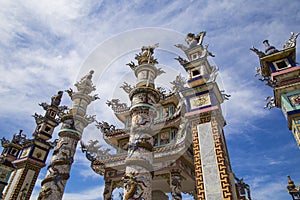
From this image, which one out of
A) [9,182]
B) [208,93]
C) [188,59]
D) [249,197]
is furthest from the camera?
[9,182]

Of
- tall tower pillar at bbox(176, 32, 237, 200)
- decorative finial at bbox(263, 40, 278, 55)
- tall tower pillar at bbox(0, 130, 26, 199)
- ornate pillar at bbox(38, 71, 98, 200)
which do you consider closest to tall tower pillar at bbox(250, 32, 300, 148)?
decorative finial at bbox(263, 40, 278, 55)

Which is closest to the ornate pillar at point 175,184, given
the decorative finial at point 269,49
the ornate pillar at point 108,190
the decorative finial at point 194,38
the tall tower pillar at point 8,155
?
the ornate pillar at point 108,190

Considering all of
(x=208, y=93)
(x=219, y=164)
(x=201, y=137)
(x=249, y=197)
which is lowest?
(x=249, y=197)

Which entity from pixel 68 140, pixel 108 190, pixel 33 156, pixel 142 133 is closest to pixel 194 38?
pixel 142 133

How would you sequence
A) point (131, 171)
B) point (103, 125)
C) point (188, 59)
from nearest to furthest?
point (131, 171) → point (188, 59) → point (103, 125)

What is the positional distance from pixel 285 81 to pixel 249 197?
7196 millimetres

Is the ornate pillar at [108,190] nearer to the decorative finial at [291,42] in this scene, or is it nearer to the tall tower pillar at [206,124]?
the tall tower pillar at [206,124]

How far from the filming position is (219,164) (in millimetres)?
10508

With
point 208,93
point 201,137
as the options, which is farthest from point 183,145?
point 208,93

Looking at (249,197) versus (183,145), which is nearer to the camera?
(249,197)

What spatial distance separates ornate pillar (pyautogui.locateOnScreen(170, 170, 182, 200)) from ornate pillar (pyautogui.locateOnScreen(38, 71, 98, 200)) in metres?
7.52

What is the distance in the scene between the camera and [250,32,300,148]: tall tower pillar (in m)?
11.5

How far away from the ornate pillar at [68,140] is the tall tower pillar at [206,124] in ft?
30.9

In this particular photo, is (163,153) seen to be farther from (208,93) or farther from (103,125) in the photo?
(103,125)
